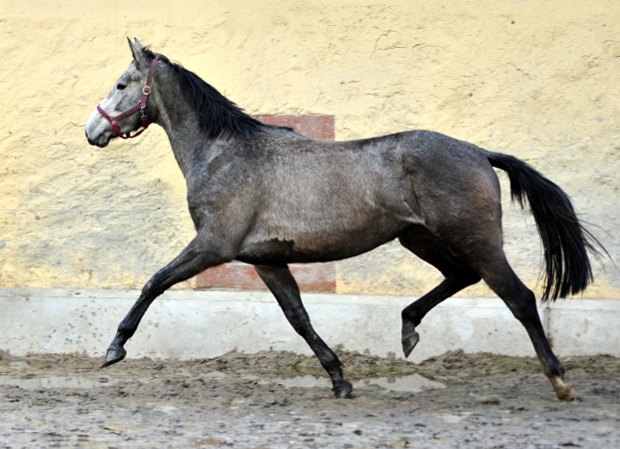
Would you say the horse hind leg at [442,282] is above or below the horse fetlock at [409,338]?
above

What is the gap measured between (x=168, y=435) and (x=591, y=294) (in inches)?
133

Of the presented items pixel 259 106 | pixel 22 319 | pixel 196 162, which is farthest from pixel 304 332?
pixel 22 319

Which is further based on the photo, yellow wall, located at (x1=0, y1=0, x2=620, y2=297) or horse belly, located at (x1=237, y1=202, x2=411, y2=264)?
yellow wall, located at (x1=0, y1=0, x2=620, y2=297)

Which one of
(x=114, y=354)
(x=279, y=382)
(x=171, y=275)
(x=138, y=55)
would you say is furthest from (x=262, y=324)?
(x=138, y=55)

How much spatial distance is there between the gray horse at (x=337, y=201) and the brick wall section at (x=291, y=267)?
4.14 ft

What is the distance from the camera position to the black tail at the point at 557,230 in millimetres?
4113

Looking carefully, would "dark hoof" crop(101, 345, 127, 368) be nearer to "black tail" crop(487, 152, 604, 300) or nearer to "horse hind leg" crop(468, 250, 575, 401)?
"horse hind leg" crop(468, 250, 575, 401)

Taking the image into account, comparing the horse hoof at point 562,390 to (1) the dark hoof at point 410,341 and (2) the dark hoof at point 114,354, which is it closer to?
(1) the dark hoof at point 410,341

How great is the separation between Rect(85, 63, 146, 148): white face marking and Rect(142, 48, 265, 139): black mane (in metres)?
0.16

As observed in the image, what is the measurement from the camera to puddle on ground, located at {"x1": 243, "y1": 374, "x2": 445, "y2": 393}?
4788mm

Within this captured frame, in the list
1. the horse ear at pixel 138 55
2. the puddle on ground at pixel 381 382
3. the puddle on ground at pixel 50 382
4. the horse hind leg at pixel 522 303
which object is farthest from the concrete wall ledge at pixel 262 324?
the horse ear at pixel 138 55

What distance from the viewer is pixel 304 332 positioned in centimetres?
447

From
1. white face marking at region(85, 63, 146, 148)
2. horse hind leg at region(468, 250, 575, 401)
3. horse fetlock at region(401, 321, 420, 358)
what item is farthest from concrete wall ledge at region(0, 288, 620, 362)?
white face marking at region(85, 63, 146, 148)

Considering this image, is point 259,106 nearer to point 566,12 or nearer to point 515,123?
point 515,123
